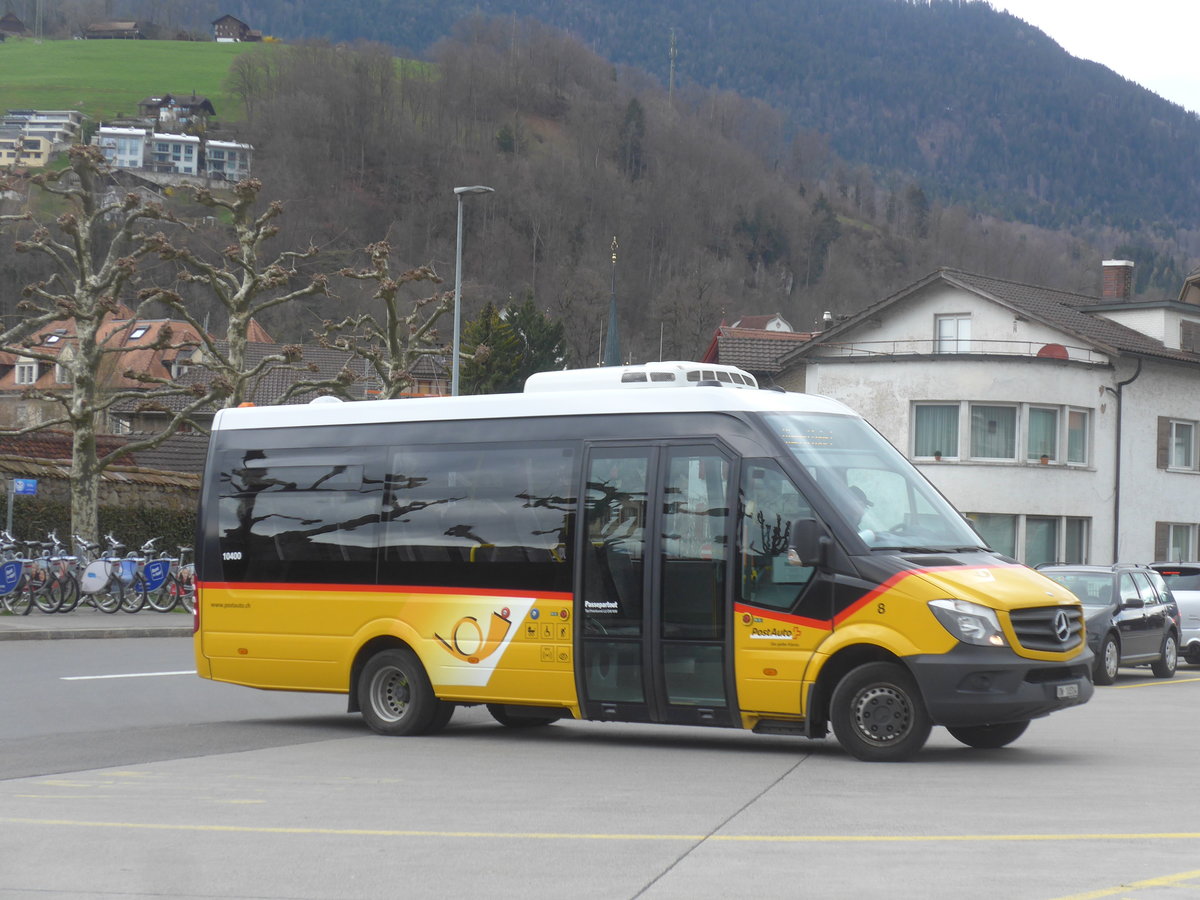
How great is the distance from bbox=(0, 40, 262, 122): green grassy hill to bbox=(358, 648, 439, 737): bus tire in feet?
469

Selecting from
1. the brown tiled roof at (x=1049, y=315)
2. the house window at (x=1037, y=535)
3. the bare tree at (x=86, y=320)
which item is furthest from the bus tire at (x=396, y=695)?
the brown tiled roof at (x=1049, y=315)

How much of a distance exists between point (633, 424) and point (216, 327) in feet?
308

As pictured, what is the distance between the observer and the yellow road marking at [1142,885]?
6.63m

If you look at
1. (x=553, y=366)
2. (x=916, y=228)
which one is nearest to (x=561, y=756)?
(x=553, y=366)

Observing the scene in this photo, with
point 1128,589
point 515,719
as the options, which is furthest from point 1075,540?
point 515,719

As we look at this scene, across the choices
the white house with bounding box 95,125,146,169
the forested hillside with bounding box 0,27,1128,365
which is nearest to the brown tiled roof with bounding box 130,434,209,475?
the forested hillside with bounding box 0,27,1128,365

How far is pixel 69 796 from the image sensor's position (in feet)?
32.1

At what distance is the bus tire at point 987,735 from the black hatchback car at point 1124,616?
30.7 ft

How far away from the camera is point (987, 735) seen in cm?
1252

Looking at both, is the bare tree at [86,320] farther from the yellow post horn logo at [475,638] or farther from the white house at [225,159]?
the white house at [225,159]

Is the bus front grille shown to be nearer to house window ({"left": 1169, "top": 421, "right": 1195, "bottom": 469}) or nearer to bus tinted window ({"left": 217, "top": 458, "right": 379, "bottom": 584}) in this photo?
bus tinted window ({"left": 217, "top": 458, "right": 379, "bottom": 584})

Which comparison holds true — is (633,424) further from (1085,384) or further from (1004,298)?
(1004,298)

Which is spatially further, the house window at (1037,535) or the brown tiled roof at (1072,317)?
the brown tiled roof at (1072,317)

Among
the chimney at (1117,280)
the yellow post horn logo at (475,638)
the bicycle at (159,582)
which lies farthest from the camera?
the chimney at (1117,280)
